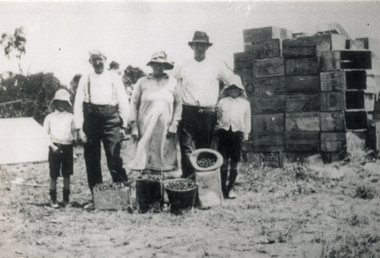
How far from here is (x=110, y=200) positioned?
4.54 m

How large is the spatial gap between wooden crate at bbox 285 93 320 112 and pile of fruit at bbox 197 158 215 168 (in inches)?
85.3

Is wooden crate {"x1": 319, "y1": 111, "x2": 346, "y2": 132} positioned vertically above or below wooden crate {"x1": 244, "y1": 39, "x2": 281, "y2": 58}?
below

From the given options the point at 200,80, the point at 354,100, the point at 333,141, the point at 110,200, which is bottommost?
the point at 110,200

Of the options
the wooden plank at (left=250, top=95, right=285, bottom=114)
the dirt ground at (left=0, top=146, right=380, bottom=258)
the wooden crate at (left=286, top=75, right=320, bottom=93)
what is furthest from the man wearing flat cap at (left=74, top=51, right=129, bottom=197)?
the wooden crate at (left=286, top=75, right=320, bottom=93)

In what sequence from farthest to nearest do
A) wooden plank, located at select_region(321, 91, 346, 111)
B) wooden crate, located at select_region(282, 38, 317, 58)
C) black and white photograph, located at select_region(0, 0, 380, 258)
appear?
wooden crate, located at select_region(282, 38, 317, 58), wooden plank, located at select_region(321, 91, 346, 111), black and white photograph, located at select_region(0, 0, 380, 258)

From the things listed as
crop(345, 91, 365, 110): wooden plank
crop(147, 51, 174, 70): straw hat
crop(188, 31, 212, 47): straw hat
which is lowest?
crop(345, 91, 365, 110): wooden plank

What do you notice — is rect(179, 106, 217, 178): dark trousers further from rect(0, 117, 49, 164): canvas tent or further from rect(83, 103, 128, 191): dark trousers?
rect(0, 117, 49, 164): canvas tent

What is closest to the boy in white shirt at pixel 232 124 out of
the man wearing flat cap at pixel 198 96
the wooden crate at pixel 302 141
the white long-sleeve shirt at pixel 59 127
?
the man wearing flat cap at pixel 198 96

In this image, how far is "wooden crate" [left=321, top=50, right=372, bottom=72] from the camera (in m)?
5.69

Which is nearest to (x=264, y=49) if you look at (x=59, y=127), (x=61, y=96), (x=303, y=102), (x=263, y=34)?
(x=263, y=34)

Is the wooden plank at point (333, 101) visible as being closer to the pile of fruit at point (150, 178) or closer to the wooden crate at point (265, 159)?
the wooden crate at point (265, 159)

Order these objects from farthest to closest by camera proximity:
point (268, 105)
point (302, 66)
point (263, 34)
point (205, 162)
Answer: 1. point (268, 105)
2. point (263, 34)
3. point (302, 66)
4. point (205, 162)

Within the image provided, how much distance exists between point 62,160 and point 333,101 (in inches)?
165

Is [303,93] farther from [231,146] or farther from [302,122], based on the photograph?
[231,146]
